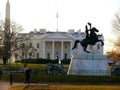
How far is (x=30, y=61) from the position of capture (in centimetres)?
9500

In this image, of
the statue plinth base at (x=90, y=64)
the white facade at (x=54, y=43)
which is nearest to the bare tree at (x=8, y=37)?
the statue plinth base at (x=90, y=64)

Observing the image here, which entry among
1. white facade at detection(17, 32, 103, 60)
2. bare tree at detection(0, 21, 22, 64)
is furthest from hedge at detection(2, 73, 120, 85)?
white facade at detection(17, 32, 103, 60)

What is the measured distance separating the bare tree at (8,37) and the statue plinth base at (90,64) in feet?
139

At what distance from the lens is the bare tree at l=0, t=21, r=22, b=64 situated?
84188 mm

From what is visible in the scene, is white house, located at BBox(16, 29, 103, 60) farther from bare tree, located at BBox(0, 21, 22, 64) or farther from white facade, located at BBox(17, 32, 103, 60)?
bare tree, located at BBox(0, 21, 22, 64)

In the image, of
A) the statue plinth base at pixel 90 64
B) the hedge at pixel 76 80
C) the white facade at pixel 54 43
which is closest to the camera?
the hedge at pixel 76 80

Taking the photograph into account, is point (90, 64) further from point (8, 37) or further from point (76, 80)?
point (8, 37)

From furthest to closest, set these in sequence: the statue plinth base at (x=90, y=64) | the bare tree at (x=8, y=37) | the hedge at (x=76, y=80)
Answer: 1. the bare tree at (x=8, y=37)
2. the statue plinth base at (x=90, y=64)
3. the hedge at (x=76, y=80)

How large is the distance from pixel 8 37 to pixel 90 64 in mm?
45396

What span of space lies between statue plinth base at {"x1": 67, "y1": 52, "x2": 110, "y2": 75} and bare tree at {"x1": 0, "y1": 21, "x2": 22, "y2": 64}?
42269mm

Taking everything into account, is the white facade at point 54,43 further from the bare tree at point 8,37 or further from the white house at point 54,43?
the bare tree at point 8,37

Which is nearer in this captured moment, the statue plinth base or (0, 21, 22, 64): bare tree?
the statue plinth base

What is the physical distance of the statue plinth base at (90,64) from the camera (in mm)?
42938

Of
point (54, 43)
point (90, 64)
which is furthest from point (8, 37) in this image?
point (54, 43)
